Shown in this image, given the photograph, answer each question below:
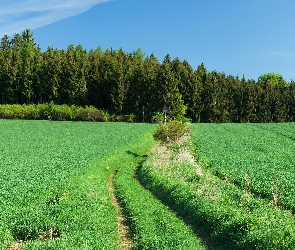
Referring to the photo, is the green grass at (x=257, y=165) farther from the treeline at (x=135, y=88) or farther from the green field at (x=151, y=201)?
the treeline at (x=135, y=88)

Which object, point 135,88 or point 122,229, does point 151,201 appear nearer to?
point 122,229

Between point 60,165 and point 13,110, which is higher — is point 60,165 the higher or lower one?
the lower one

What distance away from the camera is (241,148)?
3456 centimetres

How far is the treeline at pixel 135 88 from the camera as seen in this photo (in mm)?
83625

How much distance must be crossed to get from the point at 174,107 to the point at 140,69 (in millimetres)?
14698

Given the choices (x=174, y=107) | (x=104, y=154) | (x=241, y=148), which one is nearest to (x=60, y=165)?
(x=104, y=154)

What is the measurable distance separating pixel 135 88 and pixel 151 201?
224ft

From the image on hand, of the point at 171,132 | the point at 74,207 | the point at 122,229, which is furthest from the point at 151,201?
the point at 171,132

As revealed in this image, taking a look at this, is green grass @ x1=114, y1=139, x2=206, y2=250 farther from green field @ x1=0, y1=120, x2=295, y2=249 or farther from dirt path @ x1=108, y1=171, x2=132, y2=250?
dirt path @ x1=108, y1=171, x2=132, y2=250

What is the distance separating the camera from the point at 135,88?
8531 centimetres

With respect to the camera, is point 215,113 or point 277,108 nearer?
point 215,113

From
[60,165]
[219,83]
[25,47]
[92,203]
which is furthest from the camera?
[25,47]

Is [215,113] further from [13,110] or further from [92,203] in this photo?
[92,203]

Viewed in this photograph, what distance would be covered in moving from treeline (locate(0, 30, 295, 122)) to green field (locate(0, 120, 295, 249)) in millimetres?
52375
